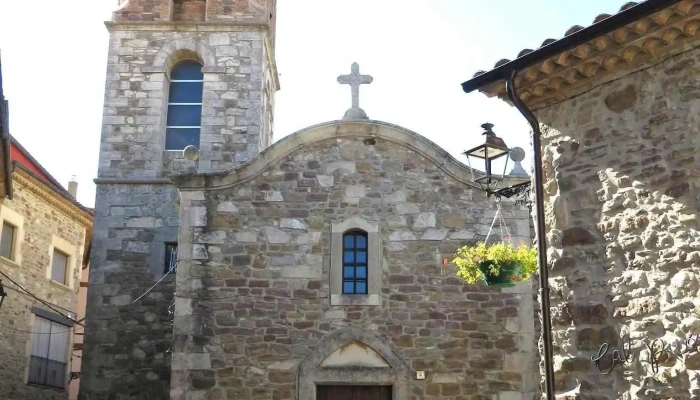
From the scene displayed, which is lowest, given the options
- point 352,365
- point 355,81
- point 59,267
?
point 352,365

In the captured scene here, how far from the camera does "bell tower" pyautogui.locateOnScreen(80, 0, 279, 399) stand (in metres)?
14.1

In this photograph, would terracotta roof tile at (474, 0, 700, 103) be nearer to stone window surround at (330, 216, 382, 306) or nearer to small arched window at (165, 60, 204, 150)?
stone window surround at (330, 216, 382, 306)

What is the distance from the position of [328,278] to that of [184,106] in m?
5.85

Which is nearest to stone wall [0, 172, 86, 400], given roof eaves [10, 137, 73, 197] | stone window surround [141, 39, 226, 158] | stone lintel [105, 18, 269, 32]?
roof eaves [10, 137, 73, 197]

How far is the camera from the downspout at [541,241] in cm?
655

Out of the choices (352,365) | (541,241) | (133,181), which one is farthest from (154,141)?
(541,241)

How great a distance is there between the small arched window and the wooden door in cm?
611

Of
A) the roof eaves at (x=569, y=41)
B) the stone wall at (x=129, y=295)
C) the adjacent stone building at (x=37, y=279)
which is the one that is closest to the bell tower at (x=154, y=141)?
the stone wall at (x=129, y=295)

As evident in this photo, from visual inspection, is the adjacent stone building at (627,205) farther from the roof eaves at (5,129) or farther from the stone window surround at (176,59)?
the stone window surround at (176,59)

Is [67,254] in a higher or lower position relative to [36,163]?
lower

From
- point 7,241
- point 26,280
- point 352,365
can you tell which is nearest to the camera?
point 352,365

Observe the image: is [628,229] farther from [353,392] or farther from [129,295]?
[129,295]

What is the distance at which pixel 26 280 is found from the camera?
60.6 ft

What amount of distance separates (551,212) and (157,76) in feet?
35.0
